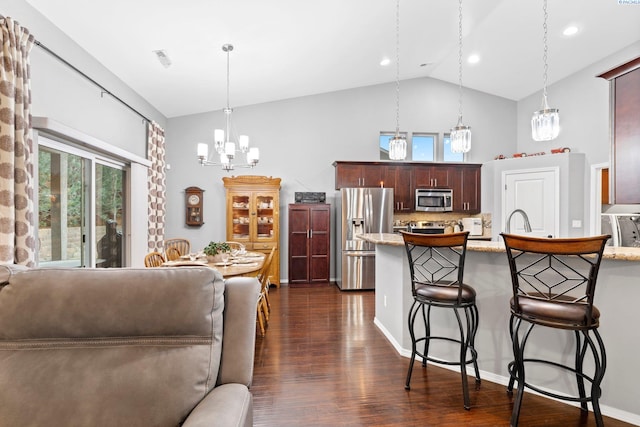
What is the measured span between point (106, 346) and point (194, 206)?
5.04 m

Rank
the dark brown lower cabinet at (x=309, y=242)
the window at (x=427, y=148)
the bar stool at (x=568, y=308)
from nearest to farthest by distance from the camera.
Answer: the bar stool at (x=568, y=308), the dark brown lower cabinet at (x=309, y=242), the window at (x=427, y=148)

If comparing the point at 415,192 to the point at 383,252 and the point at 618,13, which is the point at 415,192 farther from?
the point at 618,13

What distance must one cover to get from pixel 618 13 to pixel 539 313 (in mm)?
4456

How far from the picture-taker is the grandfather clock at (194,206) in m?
5.82

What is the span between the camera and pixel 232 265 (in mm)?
3254

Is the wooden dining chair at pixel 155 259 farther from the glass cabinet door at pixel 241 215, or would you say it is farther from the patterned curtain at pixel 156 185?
the glass cabinet door at pixel 241 215

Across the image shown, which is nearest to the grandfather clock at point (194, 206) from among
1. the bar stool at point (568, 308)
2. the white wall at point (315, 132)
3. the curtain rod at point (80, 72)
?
the white wall at point (315, 132)

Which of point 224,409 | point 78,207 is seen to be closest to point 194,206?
point 78,207

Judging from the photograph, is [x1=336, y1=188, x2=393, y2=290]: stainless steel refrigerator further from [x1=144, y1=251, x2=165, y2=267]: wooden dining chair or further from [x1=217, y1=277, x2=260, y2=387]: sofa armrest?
[x1=217, y1=277, x2=260, y2=387]: sofa armrest

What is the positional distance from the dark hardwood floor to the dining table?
75cm

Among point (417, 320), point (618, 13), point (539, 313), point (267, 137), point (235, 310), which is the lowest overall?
point (417, 320)

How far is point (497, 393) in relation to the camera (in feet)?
7.25

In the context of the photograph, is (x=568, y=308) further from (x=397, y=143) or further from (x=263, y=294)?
(x=263, y=294)

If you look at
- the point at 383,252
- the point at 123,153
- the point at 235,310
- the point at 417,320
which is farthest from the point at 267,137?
the point at 235,310
